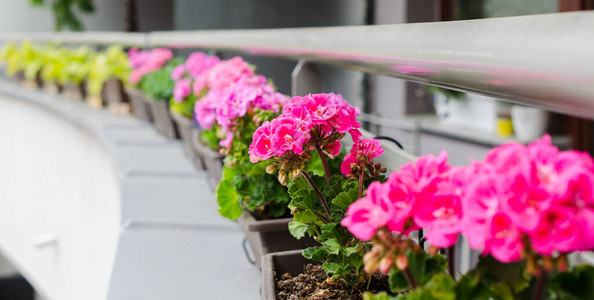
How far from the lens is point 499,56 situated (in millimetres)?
484

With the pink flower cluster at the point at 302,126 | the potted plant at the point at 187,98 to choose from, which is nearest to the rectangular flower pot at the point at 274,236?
the pink flower cluster at the point at 302,126

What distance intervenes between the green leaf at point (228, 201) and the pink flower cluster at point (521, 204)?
0.69m

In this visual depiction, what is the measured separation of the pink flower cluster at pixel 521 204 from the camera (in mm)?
398

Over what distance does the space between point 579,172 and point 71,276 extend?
2.61 meters

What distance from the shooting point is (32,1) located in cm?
777

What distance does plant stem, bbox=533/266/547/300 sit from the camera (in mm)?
431

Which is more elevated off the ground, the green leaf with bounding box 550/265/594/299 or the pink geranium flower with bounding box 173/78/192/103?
the green leaf with bounding box 550/265/594/299

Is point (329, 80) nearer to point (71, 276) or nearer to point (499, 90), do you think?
point (71, 276)

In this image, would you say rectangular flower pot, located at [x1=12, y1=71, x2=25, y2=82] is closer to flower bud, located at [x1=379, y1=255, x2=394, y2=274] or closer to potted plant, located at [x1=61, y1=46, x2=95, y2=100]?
potted plant, located at [x1=61, y1=46, x2=95, y2=100]

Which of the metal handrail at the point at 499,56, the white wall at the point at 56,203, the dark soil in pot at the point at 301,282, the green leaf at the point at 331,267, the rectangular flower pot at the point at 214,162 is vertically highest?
the metal handrail at the point at 499,56

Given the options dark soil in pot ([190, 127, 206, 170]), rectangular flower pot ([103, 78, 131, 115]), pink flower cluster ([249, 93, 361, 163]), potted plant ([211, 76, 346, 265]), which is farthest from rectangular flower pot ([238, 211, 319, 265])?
rectangular flower pot ([103, 78, 131, 115])

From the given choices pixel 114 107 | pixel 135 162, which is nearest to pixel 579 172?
pixel 135 162

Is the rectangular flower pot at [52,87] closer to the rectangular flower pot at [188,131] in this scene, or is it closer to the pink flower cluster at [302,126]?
the rectangular flower pot at [188,131]

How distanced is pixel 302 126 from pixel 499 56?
0.32 metres
